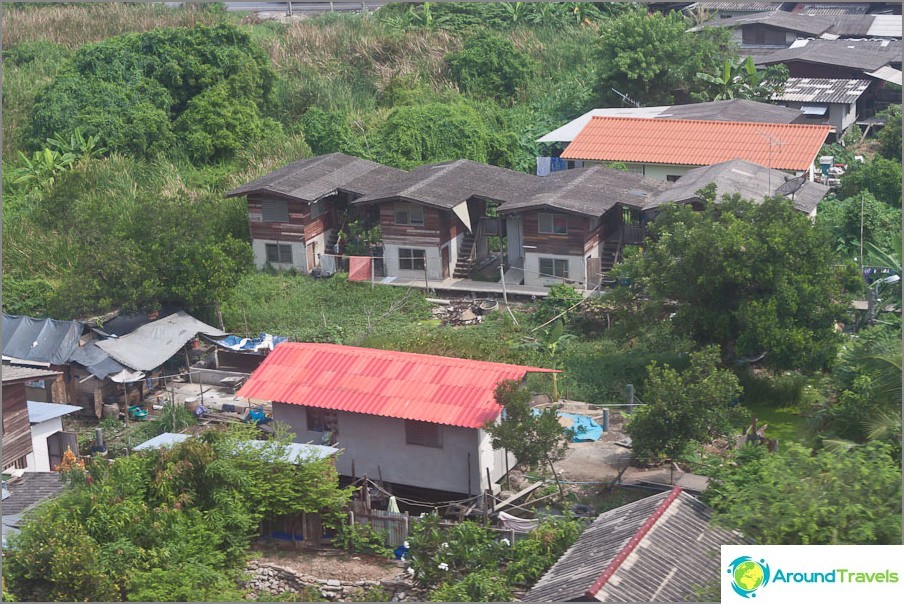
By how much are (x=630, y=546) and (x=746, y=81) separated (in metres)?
37.6

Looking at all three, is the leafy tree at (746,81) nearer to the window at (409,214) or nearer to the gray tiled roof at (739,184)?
the gray tiled roof at (739,184)

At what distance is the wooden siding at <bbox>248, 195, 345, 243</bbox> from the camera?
40.2 meters

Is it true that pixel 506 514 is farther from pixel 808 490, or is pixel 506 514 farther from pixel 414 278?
pixel 414 278

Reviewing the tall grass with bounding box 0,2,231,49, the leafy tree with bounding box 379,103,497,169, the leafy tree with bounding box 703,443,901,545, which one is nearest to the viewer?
the leafy tree with bounding box 703,443,901,545

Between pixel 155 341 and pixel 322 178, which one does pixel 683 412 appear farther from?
pixel 322 178

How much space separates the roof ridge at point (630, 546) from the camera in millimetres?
18188

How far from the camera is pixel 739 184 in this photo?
3825 cm

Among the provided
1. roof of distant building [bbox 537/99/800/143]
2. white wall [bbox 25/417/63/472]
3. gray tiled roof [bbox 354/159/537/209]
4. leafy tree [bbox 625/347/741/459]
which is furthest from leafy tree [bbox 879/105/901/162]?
white wall [bbox 25/417/63/472]

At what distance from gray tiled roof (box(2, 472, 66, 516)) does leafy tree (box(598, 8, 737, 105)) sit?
33560mm

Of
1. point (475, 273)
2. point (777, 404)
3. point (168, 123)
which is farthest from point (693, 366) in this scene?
point (168, 123)


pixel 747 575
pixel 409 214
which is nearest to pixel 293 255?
pixel 409 214

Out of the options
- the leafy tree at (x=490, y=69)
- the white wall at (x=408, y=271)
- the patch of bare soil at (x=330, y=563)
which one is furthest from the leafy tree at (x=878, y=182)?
the patch of bare soil at (x=330, y=563)

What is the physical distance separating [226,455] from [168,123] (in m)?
28.0

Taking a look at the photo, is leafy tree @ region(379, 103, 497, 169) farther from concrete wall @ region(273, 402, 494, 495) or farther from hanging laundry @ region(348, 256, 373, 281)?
concrete wall @ region(273, 402, 494, 495)
